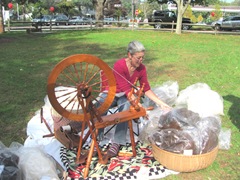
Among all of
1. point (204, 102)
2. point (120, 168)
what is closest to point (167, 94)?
point (204, 102)

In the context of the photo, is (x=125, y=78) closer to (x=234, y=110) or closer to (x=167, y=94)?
(x=167, y=94)

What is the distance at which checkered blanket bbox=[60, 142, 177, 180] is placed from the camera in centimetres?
259

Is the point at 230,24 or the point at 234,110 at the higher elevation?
the point at 230,24

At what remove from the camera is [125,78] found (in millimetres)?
3016

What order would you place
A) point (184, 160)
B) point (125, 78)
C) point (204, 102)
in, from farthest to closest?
point (204, 102), point (125, 78), point (184, 160)

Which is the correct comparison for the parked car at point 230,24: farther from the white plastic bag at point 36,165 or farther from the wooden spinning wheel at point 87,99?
the white plastic bag at point 36,165

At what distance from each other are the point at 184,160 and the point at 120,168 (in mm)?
606

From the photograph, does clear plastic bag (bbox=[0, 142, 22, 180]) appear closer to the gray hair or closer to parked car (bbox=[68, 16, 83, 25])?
the gray hair

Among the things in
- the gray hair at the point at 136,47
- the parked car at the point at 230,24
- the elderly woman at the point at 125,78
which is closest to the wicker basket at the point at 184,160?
the elderly woman at the point at 125,78

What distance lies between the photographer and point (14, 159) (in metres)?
2.28

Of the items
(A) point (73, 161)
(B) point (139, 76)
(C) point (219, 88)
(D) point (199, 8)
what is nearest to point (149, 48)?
(C) point (219, 88)

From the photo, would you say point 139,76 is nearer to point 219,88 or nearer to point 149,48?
point 219,88

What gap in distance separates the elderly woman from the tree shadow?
1.32 meters

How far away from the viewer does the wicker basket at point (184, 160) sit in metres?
2.53
